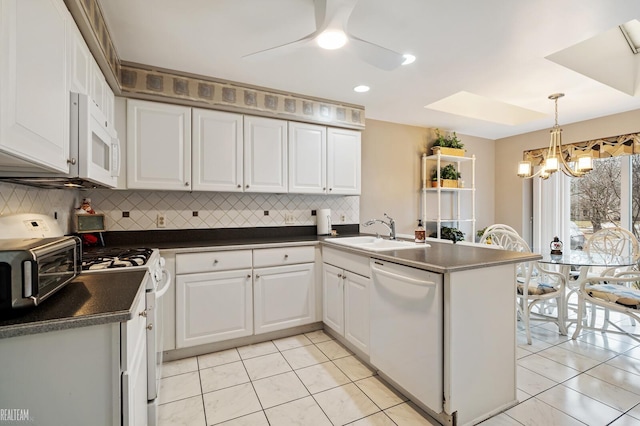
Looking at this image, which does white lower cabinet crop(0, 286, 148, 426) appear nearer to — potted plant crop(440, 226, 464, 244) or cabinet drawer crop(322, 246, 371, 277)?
cabinet drawer crop(322, 246, 371, 277)

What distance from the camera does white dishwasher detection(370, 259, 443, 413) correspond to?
1.58 meters

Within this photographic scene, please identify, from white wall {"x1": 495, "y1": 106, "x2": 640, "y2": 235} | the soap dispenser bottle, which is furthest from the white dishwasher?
white wall {"x1": 495, "y1": 106, "x2": 640, "y2": 235}

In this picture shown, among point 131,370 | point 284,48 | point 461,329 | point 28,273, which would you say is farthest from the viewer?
point 284,48

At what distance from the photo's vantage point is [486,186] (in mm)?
4859

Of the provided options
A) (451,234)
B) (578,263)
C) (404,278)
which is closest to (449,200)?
(451,234)

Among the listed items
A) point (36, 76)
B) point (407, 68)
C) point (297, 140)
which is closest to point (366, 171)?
point (297, 140)

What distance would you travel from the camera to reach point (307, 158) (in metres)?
3.06

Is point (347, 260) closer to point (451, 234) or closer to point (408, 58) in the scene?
point (408, 58)

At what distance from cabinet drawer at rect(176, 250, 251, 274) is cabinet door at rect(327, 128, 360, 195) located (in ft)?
3.86

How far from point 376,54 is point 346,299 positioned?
1.80m

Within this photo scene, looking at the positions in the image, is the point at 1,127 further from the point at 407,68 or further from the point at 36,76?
the point at 407,68

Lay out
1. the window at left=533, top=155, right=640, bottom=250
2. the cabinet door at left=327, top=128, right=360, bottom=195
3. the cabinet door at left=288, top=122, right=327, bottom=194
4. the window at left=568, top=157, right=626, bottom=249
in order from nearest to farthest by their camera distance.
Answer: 1. the cabinet door at left=288, top=122, right=327, bottom=194
2. the cabinet door at left=327, top=128, right=360, bottom=195
3. the window at left=533, top=155, right=640, bottom=250
4. the window at left=568, top=157, right=626, bottom=249

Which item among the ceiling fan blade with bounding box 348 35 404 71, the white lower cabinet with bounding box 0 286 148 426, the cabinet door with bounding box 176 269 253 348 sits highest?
the ceiling fan blade with bounding box 348 35 404 71

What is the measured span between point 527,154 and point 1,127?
541 centimetres
